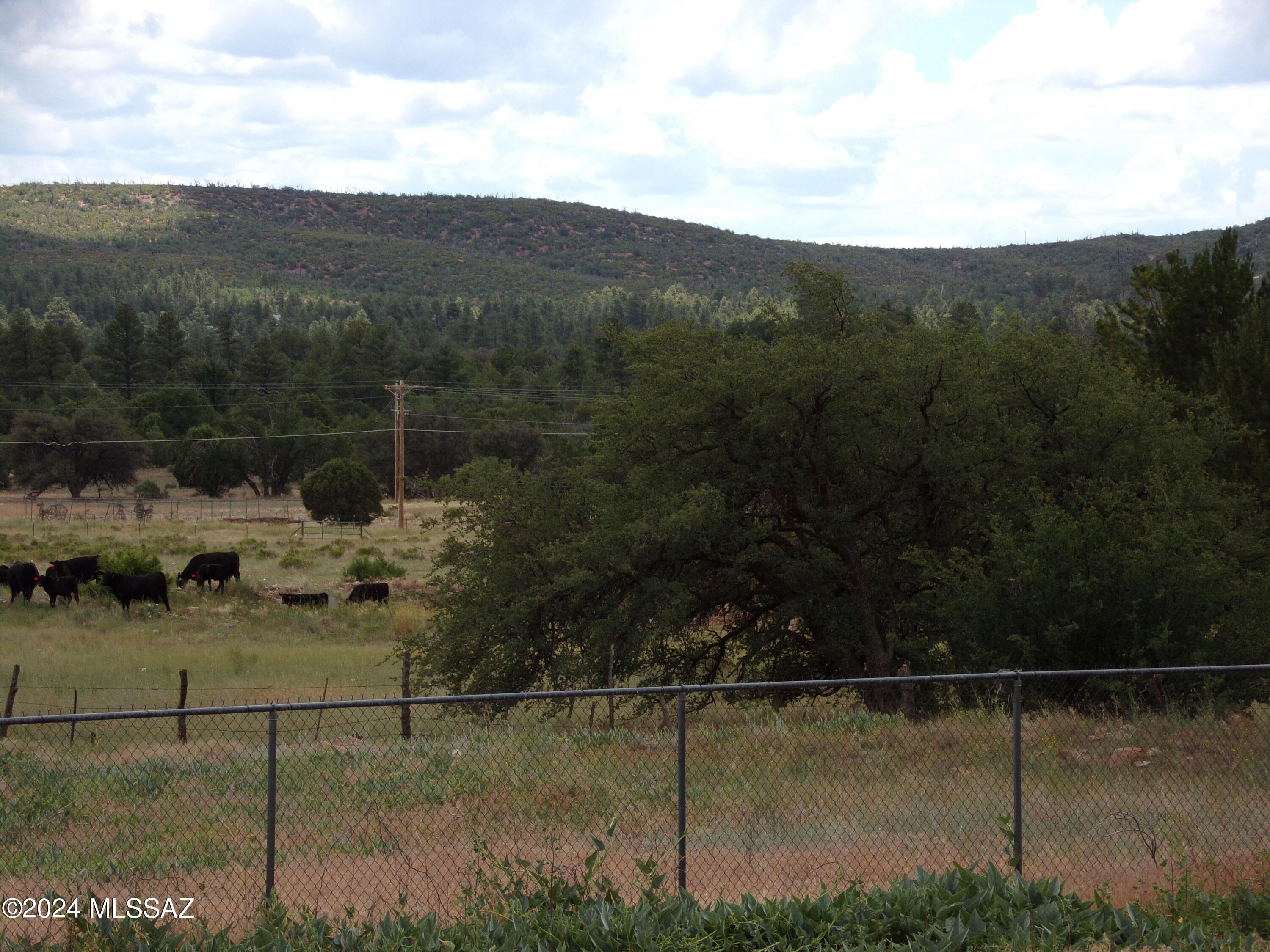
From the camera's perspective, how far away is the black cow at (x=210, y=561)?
37281mm

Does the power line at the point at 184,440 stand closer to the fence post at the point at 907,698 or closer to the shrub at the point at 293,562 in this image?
the shrub at the point at 293,562

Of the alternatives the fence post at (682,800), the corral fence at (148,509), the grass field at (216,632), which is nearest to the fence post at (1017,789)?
the fence post at (682,800)

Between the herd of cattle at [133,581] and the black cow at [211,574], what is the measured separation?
0.05 ft

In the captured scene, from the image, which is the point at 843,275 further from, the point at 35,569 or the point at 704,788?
the point at 35,569

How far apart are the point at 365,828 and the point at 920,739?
636 centimetres

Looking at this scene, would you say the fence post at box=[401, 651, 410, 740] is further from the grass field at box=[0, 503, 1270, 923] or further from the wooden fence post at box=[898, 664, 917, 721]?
the wooden fence post at box=[898, 664, 917, 721]

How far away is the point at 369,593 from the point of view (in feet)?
122

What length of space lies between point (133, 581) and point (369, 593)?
23.3 feet

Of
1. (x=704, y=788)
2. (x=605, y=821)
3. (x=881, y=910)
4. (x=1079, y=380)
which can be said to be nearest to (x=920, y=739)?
(x=704, y=788)

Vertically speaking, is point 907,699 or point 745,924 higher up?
point 745,924

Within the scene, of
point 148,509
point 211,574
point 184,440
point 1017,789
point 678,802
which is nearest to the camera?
point 1017,789

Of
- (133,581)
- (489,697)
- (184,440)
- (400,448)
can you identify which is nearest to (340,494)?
(400,448)

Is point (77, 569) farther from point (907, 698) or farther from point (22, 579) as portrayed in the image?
point (907, 698)

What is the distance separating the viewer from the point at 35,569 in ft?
117
